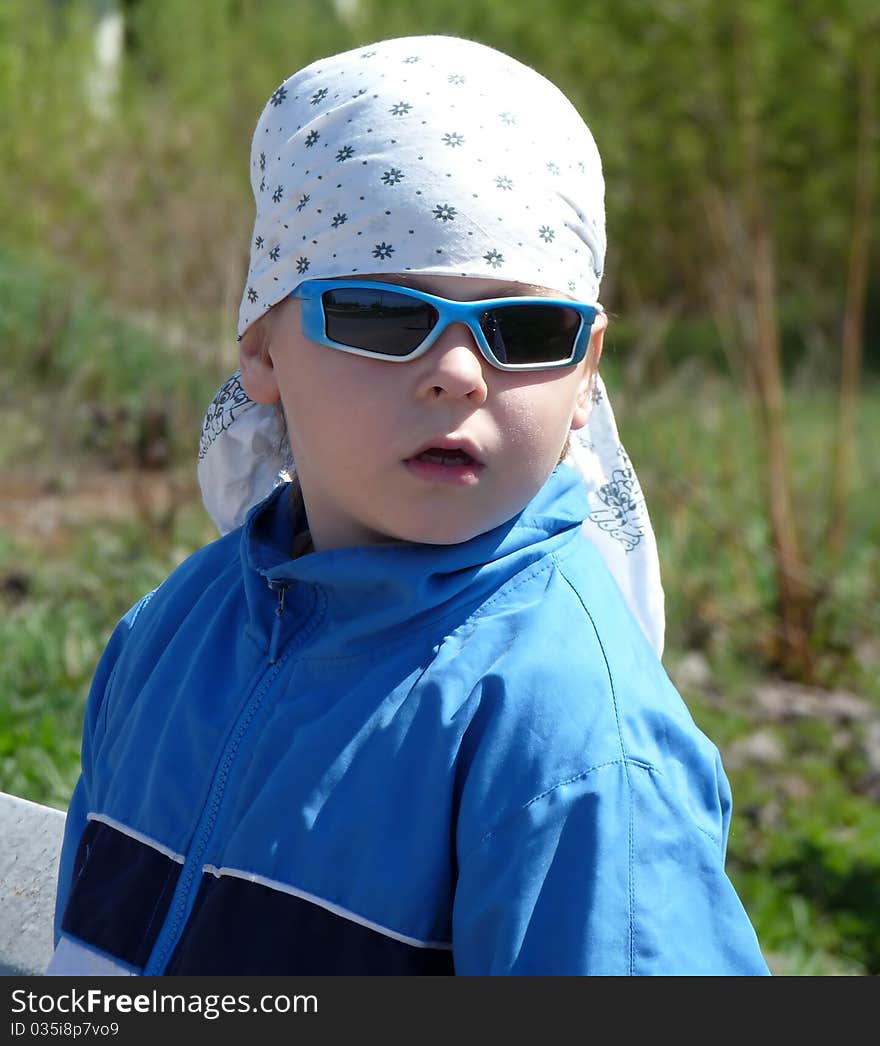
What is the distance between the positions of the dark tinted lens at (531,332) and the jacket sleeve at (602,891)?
0.42m

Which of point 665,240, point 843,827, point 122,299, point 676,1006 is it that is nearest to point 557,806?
point 676,1006

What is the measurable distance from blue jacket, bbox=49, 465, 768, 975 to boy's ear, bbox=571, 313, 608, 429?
0.29 ft

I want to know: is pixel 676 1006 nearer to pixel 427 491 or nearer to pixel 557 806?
pixel 557 806

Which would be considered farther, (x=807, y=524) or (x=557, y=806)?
(x=807, y=524)

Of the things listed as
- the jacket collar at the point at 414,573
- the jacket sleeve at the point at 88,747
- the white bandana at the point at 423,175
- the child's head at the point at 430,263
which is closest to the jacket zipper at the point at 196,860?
the jacket collar at the point at 414,573

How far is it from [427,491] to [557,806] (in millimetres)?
342

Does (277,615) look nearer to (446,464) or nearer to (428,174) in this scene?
(446,464)

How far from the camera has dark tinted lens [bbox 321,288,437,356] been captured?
4.20 ft

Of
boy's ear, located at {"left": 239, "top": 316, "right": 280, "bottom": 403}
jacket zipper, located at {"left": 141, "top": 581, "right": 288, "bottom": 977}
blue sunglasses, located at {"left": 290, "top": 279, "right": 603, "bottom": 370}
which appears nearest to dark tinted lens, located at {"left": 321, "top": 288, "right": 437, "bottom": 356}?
blue sunglasses, located at {"left": 290, "top": 279, "right": 603, "bottom": 370}

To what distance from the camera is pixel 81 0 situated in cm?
1327

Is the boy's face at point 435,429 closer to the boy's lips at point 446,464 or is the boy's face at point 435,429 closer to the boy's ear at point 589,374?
the boy's lips at point 446,464

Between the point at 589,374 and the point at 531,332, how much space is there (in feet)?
0.71

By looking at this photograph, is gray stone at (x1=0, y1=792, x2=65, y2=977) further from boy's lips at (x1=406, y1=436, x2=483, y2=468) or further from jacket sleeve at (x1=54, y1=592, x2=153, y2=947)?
boy's lips at (x1=406, y1=436, x2=483, y2=468)

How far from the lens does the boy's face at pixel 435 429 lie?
1.27 m
